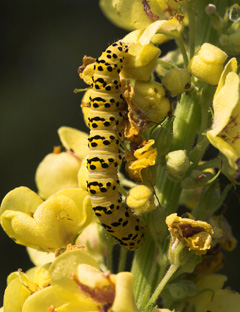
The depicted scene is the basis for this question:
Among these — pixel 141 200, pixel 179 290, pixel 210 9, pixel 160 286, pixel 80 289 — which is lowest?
pixel 179 290

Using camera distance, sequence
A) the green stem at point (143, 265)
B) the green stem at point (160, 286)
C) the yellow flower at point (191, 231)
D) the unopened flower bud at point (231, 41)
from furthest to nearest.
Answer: the green stem at point (143, 265), the unopened flower bud at point (231, 41), the green stem at point (160, 286), the yellow flower at point (191, 231)

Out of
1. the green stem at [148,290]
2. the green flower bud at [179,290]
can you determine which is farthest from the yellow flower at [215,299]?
the green stem at [148,290]

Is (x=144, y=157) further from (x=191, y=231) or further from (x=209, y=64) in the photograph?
(x=209, y=64)

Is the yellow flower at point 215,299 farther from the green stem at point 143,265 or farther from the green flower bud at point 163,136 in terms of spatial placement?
the green flower bud at point 163,136

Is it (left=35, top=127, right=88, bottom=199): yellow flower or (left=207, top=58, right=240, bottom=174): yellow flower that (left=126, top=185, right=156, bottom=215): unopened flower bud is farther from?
(left=35, top=127, right=88, bottom=199): yellow flower

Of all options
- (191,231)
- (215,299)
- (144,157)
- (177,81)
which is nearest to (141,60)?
(177,81)

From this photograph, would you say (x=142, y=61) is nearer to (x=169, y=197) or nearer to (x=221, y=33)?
(x=221, y=33)

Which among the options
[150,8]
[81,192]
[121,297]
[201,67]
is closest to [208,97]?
[201,67]
